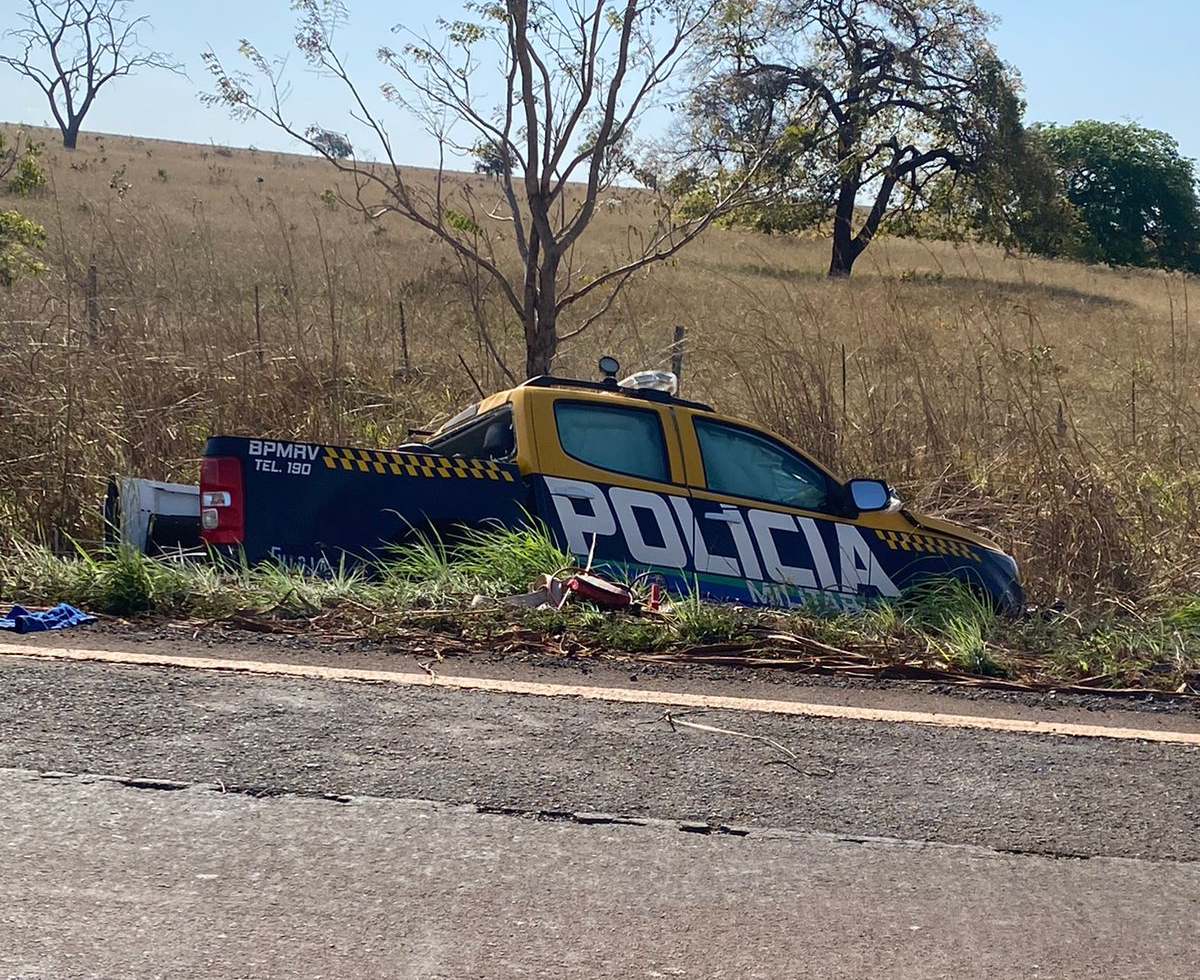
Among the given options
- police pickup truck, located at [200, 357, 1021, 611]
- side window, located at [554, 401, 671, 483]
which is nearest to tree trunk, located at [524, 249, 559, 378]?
police pickup truck, located at [200, 357, 1021, 611]

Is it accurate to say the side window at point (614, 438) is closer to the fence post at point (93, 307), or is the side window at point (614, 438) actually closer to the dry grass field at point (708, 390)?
the dry grass field at point (708, 390)

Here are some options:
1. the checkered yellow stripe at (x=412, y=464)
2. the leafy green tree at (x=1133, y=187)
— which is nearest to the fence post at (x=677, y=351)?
the checkered yellow stripe at (x=412, y=464)

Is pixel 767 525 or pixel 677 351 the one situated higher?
pixel 677 351

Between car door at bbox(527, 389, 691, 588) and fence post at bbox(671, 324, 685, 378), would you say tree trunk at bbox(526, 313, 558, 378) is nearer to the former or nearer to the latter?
fence post at bbox(671, 324, 685, 378)

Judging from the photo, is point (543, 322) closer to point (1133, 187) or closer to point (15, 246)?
point (15, 246)

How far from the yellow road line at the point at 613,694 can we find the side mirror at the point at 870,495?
2.38m

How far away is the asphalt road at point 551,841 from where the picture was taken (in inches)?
123

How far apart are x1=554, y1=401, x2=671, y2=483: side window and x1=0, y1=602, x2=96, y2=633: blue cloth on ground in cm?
263

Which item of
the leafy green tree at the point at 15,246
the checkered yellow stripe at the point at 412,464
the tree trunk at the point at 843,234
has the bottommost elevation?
the checkered yellow stripe at the point at 412,464

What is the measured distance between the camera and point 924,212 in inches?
891

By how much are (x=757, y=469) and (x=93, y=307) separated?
641 cm

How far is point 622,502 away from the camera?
23.7ft

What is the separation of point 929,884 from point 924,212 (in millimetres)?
20478

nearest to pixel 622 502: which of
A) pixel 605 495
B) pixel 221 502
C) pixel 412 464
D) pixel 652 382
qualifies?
pixel 605 495
